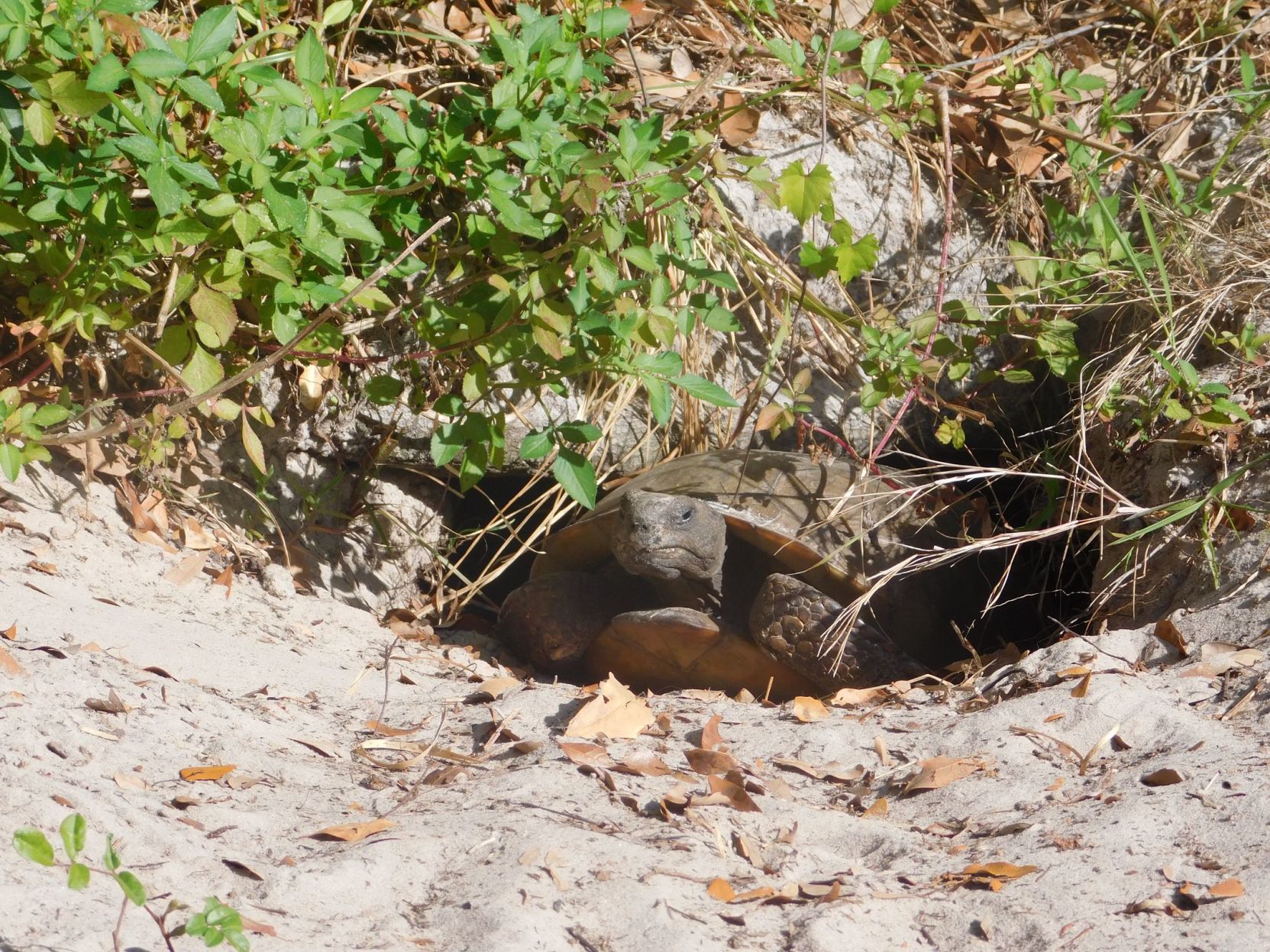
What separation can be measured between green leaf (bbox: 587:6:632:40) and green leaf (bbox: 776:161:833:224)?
2.10 ft

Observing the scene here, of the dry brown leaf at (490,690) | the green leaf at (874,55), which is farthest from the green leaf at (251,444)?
the green leaf at (874,55)

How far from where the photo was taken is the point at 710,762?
206 cm

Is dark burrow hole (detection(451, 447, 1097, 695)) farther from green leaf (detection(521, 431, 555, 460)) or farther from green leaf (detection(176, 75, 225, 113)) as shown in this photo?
green leaf (detection(176, 75, 225, 113))

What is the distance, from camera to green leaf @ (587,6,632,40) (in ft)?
8.49

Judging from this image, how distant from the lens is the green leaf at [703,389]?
7.72ft

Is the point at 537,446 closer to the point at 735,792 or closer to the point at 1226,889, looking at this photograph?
the point at 735,792

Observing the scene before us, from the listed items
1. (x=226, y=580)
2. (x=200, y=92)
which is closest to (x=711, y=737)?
(x=226, y=580)

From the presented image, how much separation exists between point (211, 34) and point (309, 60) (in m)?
0.23

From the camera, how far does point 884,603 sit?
336 cm

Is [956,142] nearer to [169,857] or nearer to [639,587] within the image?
[639,587]

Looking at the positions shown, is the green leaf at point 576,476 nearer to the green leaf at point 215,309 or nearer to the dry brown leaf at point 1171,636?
the green leaf at point 215,309

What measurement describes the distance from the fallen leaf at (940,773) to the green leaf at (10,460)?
6.13 feet

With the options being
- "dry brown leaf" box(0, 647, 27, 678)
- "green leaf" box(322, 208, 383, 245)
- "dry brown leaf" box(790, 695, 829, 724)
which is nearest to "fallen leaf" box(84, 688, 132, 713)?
"dry brown leaf" box(0, 647, 27, 678)

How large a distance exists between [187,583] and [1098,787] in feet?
7.43
